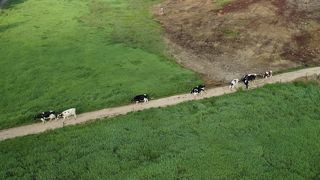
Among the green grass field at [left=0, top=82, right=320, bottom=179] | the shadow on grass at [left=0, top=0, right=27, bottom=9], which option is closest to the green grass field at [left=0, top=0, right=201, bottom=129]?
the shadow on grass at [left=0, top=0, right=27, bottom=9]

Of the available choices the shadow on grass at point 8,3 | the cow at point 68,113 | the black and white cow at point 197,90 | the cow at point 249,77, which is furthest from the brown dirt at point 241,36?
the shadow on grass at point 8,3

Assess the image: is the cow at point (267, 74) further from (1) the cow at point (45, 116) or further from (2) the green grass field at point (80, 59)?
(1) the cow at point (45, 116)

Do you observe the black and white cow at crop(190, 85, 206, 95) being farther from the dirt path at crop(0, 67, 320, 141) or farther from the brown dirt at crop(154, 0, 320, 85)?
the brown dirt at crop(154, 0, 320, 85)

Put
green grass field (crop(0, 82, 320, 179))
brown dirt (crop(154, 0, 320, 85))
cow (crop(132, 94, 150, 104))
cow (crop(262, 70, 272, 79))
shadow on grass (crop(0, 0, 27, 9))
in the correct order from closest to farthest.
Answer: green grass field (crop(0, 82, 320, 179))
cow (crop(132, 94, 150, 104))
cow (crop(262, 70, 272, 79))
brown dirt (crop(154, 0, 320, 85))
shadow on grass (crop(0, 0, 27, 9))

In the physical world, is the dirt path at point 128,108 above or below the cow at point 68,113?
below

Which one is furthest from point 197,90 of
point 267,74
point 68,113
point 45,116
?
point 45,116
